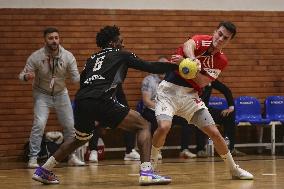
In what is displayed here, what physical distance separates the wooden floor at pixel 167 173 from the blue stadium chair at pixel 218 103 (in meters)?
1.84

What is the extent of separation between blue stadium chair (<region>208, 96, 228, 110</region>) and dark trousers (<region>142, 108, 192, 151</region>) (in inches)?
30.1

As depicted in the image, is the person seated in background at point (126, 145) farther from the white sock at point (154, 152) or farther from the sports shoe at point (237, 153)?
the white sock at point (154, 152)

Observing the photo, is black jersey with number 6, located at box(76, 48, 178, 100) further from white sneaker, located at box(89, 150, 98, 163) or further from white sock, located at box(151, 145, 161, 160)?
white sneaker, located at box(89, 150, 98, 163)

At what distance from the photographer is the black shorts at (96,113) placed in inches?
309

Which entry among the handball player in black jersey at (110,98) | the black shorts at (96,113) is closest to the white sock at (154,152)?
the handball player in black jersey at (110,98)

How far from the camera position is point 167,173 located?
972 cm

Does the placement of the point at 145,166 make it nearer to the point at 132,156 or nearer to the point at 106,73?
the point at 106,73

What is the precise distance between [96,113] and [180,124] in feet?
19.3

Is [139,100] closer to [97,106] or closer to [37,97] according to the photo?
[37,97]

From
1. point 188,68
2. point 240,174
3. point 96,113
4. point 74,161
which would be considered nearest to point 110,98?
point 96,113

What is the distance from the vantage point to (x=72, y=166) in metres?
11.6

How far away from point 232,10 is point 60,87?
5.03 meters

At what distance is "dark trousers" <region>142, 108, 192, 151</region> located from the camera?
13.3 metres

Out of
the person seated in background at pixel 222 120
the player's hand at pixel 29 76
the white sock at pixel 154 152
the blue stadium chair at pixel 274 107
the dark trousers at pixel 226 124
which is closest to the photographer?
the white sock at pixel 154 152
